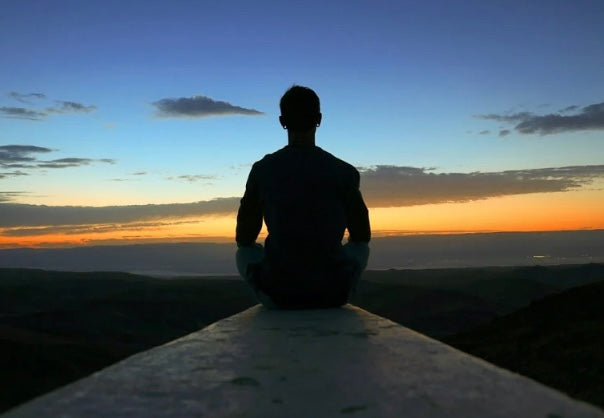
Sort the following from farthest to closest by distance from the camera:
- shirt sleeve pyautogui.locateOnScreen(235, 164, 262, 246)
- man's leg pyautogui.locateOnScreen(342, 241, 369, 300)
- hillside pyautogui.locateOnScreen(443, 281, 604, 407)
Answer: hillside pyautogui.locateOnScreen(443, 281, 604, 407), shirt sleeve pyautogui.locateOnScreen(235, 164, 262, 246), man's leg pyautogui.locateOnScreen(342, 241, 369, 300)

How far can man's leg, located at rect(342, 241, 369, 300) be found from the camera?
3664mm

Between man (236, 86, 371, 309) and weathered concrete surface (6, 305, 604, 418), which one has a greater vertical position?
man (236, 86, 371, 309)

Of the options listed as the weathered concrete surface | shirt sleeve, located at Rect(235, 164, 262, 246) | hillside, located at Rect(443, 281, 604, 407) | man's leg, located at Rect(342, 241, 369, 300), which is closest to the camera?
the weathered concrete surface

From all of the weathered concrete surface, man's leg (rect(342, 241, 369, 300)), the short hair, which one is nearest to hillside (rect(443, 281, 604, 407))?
man's leg (rect(342, 241, 369, 300))

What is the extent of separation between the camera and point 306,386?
137 cm

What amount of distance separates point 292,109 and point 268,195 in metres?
0.59

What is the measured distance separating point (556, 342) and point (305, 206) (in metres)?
9.77

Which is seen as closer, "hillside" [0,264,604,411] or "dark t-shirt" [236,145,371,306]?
"dark t-shirt" [236,145,371,306]

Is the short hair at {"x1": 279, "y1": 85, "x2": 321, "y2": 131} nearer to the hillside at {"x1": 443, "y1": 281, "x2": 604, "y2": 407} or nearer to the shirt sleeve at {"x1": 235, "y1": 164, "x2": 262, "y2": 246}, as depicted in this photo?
the shirt sleeve at {"x1": 235, "y1": 164, "x2": 262, "y2": 246}

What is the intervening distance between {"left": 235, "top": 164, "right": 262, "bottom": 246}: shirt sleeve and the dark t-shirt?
41 millimetres

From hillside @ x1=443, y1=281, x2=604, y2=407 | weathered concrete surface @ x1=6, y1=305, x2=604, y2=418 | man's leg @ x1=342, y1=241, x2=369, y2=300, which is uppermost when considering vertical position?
man's leg @ x1=342, y1=241, x2=369, y2=300

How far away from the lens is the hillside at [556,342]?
9.06m

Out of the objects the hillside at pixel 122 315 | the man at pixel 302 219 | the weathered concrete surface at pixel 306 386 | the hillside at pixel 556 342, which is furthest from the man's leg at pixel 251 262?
the hillside at pixel 122 315

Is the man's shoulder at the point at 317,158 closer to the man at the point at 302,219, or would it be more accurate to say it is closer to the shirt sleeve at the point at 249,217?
the man at the point at 302,219
